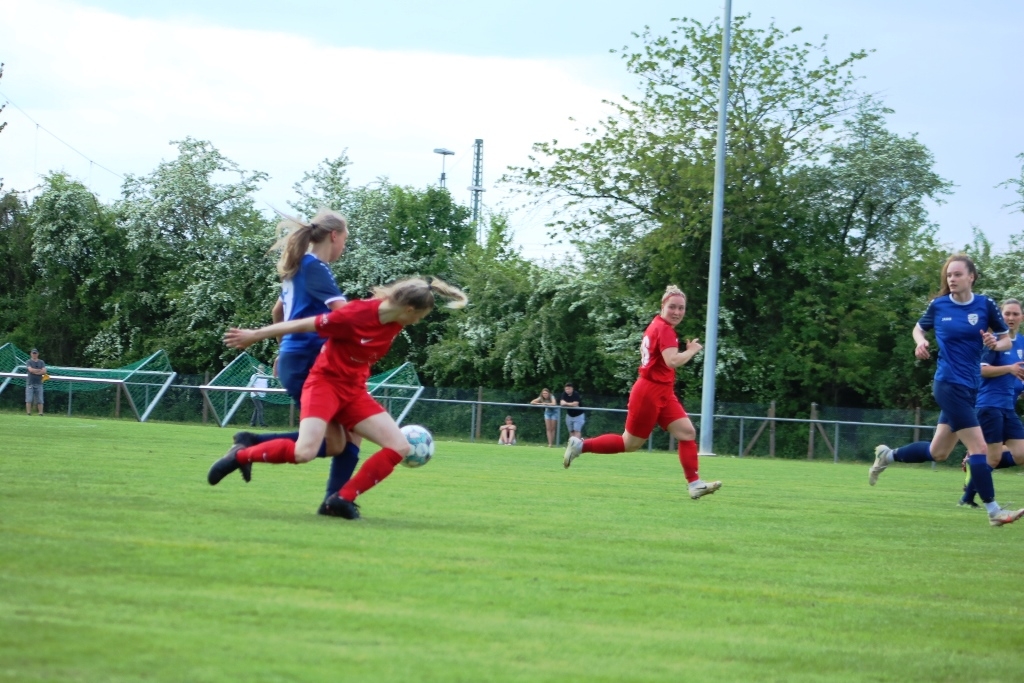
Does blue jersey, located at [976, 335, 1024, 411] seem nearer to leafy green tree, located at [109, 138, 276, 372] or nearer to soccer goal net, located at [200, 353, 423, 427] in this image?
soccer goal net, located at [200, 353, 423, 427]

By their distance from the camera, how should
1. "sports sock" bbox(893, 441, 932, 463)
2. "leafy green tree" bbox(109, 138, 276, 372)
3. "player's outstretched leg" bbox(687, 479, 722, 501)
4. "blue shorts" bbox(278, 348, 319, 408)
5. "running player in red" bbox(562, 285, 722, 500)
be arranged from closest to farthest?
1. "blue shorts" bbox(278, 348, 319, 408)
2. "running player in red" bbox(562, 285, 722, 500)
3. "player's outstretched leg" bbox(687, 479, 722, 501)
4. "sports sock" bbox(893, 441, 932, 463)
5. "leafy green tree" bbox(109, 138, 276, 372)

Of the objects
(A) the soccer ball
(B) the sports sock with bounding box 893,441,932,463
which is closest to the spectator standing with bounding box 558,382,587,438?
(B) the sports sock with bounding box 893,441,932,463

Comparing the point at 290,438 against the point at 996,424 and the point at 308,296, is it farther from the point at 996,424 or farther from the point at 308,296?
the point at 996,424

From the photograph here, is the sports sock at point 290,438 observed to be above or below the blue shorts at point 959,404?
below

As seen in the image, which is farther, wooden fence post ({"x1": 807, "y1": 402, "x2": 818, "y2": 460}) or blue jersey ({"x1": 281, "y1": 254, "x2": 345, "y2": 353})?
wooden fence post ({"x1": 807, "y1": 402, "x2": 818, "y2": 460})

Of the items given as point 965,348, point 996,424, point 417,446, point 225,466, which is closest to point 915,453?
point 996,424

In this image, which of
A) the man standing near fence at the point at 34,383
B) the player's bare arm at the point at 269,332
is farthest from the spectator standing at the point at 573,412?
the player's bare arm at the point at 269,332

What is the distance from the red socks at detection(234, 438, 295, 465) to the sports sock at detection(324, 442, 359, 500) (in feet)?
1.15

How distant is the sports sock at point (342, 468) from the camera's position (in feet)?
25.3

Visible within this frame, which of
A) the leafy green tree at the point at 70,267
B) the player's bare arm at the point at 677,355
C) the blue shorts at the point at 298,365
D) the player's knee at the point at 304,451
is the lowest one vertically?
the player's knee at the point at 304,451

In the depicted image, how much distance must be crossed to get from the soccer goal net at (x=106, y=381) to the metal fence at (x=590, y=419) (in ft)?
0.72

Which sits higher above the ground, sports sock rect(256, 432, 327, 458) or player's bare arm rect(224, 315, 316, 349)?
player's bare arm rect(224, 315, 316, 349)

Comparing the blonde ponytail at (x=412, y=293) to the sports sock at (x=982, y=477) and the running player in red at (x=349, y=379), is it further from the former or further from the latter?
the sports sock at (x=982, y=477)

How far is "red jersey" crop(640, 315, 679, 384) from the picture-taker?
10.8 metres
